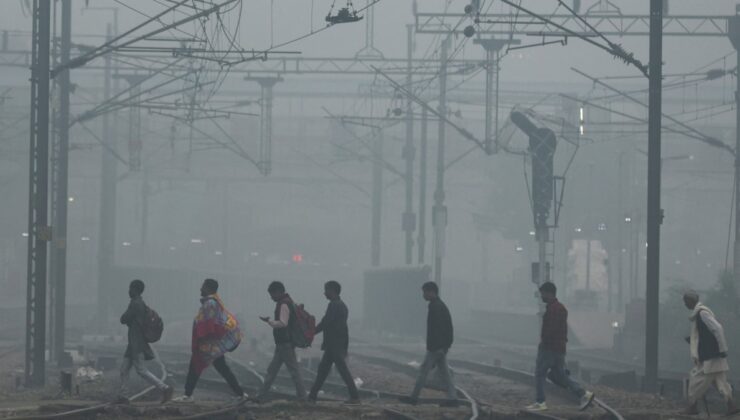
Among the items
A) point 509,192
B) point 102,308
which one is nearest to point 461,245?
point 509,192

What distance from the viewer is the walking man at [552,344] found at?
1587 cm

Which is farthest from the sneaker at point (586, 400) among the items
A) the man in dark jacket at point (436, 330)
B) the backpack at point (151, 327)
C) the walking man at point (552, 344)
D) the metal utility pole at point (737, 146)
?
the metal utility pole at point (737, 146)

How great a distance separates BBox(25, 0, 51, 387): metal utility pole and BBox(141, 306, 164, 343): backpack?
6199 millimetres

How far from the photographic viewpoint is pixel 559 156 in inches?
2965

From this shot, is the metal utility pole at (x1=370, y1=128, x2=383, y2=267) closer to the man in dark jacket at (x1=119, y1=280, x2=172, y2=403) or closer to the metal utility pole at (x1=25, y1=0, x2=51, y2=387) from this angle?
the metal utility pole at (x1=25, y1=0, x2=51, y2=387)

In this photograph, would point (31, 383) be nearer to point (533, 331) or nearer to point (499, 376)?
point (499, 376)

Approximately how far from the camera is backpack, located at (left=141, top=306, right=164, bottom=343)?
1581cm

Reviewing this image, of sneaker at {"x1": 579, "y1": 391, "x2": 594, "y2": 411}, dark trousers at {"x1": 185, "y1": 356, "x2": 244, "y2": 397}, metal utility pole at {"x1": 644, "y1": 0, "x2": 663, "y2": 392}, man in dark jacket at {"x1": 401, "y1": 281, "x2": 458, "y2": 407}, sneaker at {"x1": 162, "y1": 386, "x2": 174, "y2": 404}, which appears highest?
metal utility pole at {"x1": 644, "y1": 0, "x2": 663, "y2": 392}

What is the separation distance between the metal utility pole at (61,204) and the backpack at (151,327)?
12087 millimetres

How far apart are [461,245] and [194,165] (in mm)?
35886

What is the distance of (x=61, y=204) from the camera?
29.2 meters

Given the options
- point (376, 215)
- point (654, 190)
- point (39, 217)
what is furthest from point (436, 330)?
point (376, 215)

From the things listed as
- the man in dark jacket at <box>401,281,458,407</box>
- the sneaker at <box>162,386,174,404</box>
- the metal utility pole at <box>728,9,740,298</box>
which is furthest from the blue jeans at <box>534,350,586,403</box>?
the metal utility pole at <box>728,9,740,298</box>

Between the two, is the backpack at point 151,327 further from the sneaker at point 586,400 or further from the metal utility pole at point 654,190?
the metal utility pole at point 654,190
